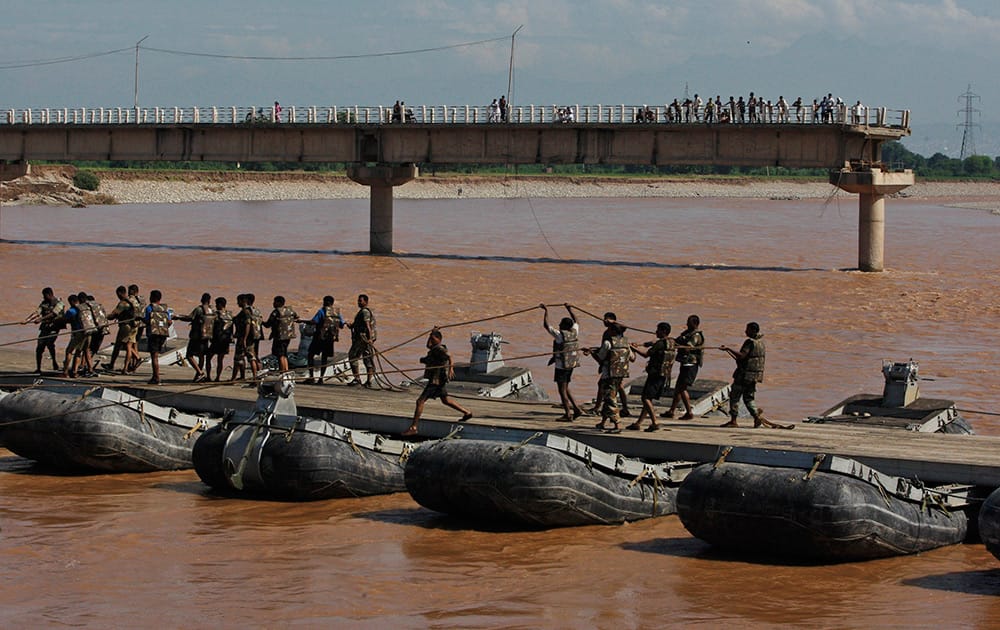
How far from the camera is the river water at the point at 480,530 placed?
13352 mm

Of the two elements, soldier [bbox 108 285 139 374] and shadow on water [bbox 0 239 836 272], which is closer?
soldier [bbox 108 285 139 374]

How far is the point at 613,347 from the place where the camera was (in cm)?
1762

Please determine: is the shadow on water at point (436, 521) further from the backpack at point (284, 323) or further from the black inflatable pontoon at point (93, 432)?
the backpack at point (284, 323)

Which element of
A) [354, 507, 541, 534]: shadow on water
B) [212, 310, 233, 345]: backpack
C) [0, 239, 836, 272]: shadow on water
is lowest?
[354, 507, 541, 534]: shadow on water

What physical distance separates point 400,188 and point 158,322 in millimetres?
105707

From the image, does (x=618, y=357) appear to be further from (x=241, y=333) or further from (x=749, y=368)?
(x=241, y=333)

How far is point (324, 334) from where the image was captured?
22000mm

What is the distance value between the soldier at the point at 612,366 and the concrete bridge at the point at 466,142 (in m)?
35.9

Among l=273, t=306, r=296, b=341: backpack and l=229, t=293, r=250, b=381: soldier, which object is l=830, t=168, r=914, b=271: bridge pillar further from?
l=229, t=293, r=250, b=381: soldier

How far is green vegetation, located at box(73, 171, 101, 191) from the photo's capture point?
106438 mm

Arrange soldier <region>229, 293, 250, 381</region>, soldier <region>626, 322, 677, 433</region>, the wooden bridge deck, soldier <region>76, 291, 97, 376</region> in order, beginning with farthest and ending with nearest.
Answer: soldier <region>76, 291, 97, 376</region>
soldier <region>229, 293, 250, 381</region>
soldier <region>626, 322, 677, 433</region>
the wooden bridge deck

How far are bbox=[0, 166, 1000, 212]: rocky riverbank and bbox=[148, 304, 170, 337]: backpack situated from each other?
80056 mm

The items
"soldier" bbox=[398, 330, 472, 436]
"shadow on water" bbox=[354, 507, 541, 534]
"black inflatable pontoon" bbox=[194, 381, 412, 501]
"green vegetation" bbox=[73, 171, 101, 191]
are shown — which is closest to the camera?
"shadow on water" bbox=[354, 507, 541, 534]

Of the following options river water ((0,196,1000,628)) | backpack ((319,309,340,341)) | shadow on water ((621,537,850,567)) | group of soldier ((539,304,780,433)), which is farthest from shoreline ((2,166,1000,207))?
shadow on water ((621,537,850,567))
